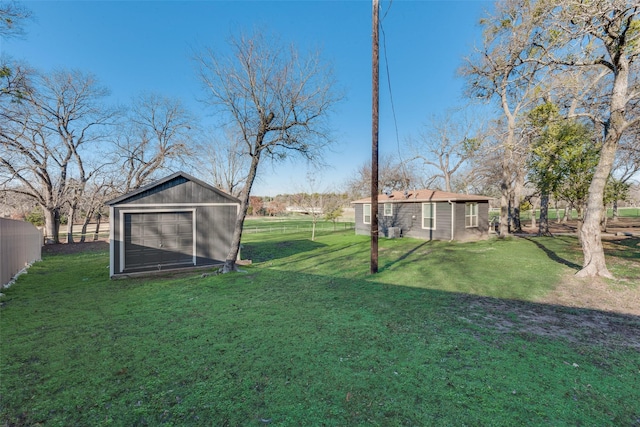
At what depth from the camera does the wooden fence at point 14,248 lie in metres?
7.14

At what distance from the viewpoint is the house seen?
16.4 metres

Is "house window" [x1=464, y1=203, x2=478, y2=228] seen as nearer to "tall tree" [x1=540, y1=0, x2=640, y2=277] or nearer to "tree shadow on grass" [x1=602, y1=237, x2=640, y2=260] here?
"tree shadow on grass" [x1=602, y1=237, x2=640, y2=260]

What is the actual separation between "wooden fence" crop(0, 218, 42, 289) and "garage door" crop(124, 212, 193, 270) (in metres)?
2.54

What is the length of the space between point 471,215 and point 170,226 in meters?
16.2

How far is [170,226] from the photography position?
930 cm

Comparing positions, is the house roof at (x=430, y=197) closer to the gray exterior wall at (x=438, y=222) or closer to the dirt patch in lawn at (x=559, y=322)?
the gray exterior wall at (x=438, y=222)

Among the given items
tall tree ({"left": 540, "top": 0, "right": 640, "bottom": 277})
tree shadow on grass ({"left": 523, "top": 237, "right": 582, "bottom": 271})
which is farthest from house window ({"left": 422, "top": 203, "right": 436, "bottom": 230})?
tall tree ({"left": 540, "top": 0, "right": 640, "bottom": 277})

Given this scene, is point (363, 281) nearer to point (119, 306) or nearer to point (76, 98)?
point (119, 306)

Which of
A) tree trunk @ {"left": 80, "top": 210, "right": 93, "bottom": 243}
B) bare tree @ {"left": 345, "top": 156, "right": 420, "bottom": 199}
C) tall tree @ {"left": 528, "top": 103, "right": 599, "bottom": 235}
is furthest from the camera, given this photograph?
bare tree @ {"left": 345, "top": 156, "right": 420, "bottom": 199}

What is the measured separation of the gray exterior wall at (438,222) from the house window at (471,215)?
0.29 metres

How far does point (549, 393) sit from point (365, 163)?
35330 millimetres

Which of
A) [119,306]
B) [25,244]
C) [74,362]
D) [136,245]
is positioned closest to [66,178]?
[25,244]

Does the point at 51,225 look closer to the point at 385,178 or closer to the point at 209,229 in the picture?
the point at 209,229

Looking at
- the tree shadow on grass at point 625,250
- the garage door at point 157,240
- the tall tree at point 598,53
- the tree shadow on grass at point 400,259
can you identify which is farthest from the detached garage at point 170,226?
the tree shadow on grass at point 625,250
